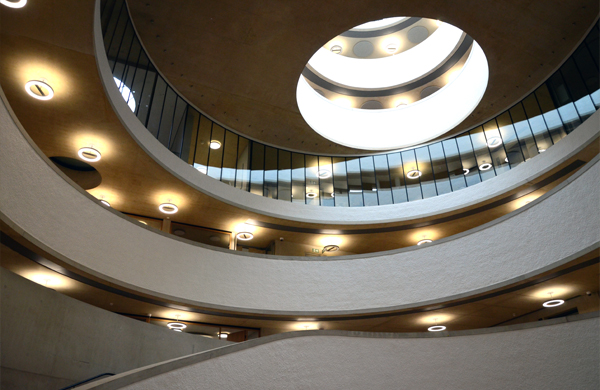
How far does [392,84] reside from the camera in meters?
25.5

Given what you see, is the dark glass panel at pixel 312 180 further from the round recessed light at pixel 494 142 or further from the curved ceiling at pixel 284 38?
the round recessed light at pixel 494 142

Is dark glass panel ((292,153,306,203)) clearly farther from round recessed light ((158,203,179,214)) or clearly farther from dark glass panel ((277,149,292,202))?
round recessed light ((158,203,179,214))

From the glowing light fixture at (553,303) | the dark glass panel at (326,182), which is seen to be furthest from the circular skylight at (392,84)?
the glowing light fixture at (553,303)

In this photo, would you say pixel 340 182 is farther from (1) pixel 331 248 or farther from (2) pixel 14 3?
(2) pixel 14 3

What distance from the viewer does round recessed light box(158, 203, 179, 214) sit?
56.9ft

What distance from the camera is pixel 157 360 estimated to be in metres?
13.8

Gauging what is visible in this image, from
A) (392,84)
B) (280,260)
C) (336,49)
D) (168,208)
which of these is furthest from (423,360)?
(336,49)

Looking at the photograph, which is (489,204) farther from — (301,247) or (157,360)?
(157,360)

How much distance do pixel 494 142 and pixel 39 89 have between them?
17.8 meters

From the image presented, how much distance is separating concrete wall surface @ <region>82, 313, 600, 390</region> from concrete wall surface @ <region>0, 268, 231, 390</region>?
4.27 m

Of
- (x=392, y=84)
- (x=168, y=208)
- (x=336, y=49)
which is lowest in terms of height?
(x=168, y=208)

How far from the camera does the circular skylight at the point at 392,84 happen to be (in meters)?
22.5

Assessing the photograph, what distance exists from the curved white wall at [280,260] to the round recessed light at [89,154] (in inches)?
80.1

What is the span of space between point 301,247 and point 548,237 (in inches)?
412
